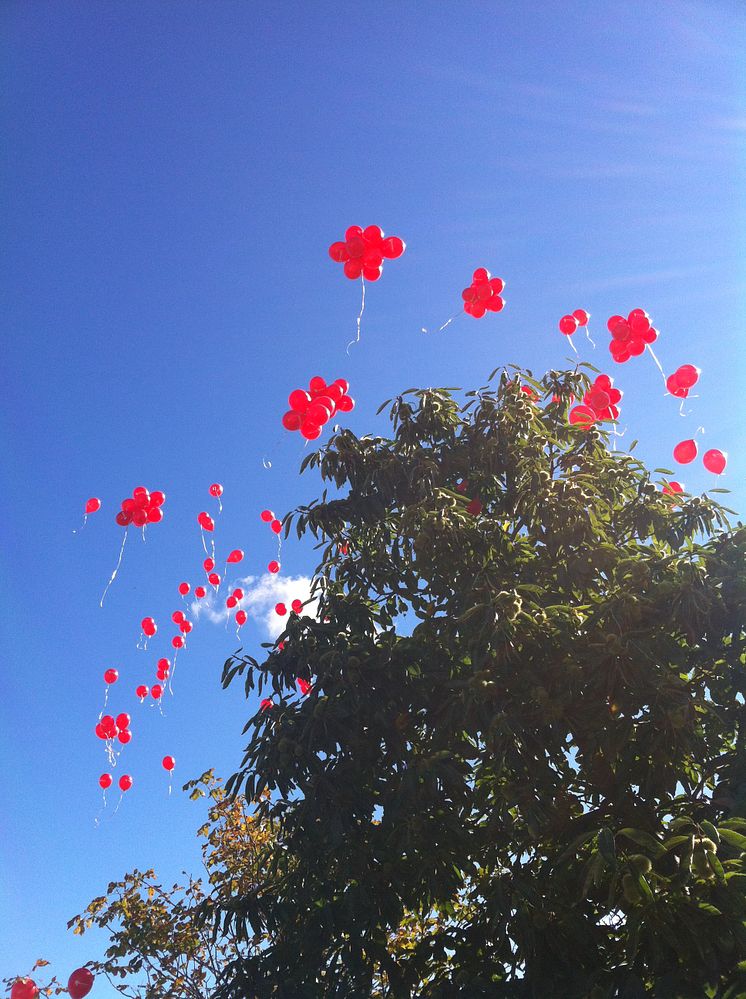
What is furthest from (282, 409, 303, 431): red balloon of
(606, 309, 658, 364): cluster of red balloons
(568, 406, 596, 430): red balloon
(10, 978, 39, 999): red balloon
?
(10, 978, 39, 999): red balloon

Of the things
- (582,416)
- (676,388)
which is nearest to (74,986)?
(582,416)

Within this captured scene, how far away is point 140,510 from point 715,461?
589 cm

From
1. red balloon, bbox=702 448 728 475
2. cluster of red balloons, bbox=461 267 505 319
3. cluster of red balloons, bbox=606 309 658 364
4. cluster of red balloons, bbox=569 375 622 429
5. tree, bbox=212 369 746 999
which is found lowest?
tree, bbox=212 369 746 999

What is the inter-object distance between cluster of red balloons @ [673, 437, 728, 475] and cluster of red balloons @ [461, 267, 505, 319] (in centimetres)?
198

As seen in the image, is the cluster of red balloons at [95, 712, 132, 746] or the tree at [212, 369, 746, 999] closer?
the tree at [212, 369, 746, 999]

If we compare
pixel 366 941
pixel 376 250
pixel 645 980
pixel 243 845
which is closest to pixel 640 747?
pixel 645 980

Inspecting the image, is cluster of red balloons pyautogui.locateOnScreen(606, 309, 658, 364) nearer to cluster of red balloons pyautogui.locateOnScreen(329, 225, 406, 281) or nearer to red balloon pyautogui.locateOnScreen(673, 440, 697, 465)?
red balloon pyautogui.locateOnScreen(673, 440, 697, 465)

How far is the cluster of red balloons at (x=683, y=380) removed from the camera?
21.0ft

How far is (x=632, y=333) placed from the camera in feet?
21.9

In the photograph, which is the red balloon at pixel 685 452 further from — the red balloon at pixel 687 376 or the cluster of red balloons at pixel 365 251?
the cluster of red balloons at pixel 365 251

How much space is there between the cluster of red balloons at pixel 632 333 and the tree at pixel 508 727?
1.15 meters

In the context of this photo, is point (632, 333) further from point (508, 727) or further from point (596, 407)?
point (508, 727)

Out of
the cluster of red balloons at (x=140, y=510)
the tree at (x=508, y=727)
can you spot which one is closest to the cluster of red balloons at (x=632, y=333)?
the tree at (x=508, y=727)

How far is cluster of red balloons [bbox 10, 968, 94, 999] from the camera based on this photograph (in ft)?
24.7
